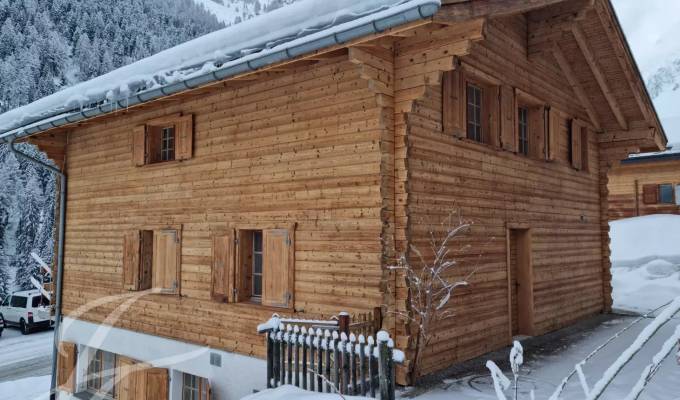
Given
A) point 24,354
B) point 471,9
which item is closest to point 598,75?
point 471,9

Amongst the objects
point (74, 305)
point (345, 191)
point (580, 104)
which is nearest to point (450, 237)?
point (345, 191)

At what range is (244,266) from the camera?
30.4ft

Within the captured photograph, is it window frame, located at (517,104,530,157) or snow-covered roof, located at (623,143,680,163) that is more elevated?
snow-covered roof, located at (623,143,680,163)

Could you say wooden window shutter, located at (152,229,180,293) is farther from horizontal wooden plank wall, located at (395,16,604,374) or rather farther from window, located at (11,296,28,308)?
window, located at (11,296,28,308)

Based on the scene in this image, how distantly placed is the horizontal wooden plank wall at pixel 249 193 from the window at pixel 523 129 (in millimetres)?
4672

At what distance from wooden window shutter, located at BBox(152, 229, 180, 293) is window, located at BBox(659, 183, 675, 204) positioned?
2093 cm

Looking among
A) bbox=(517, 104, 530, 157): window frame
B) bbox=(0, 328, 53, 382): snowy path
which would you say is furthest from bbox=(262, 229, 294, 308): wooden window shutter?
bbox=(0, 328, 53, 382): snowy path

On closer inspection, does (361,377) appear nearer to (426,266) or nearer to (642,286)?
(426,266)

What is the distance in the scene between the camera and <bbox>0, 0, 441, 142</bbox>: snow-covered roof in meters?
6.32

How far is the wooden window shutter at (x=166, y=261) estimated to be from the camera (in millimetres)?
10344

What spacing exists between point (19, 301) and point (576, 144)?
25121 mm

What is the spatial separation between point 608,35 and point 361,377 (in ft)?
28.4

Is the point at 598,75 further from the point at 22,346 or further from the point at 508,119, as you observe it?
the point at 22,346

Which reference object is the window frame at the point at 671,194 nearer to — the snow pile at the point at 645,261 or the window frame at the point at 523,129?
the snow pile at the point at 645,261
